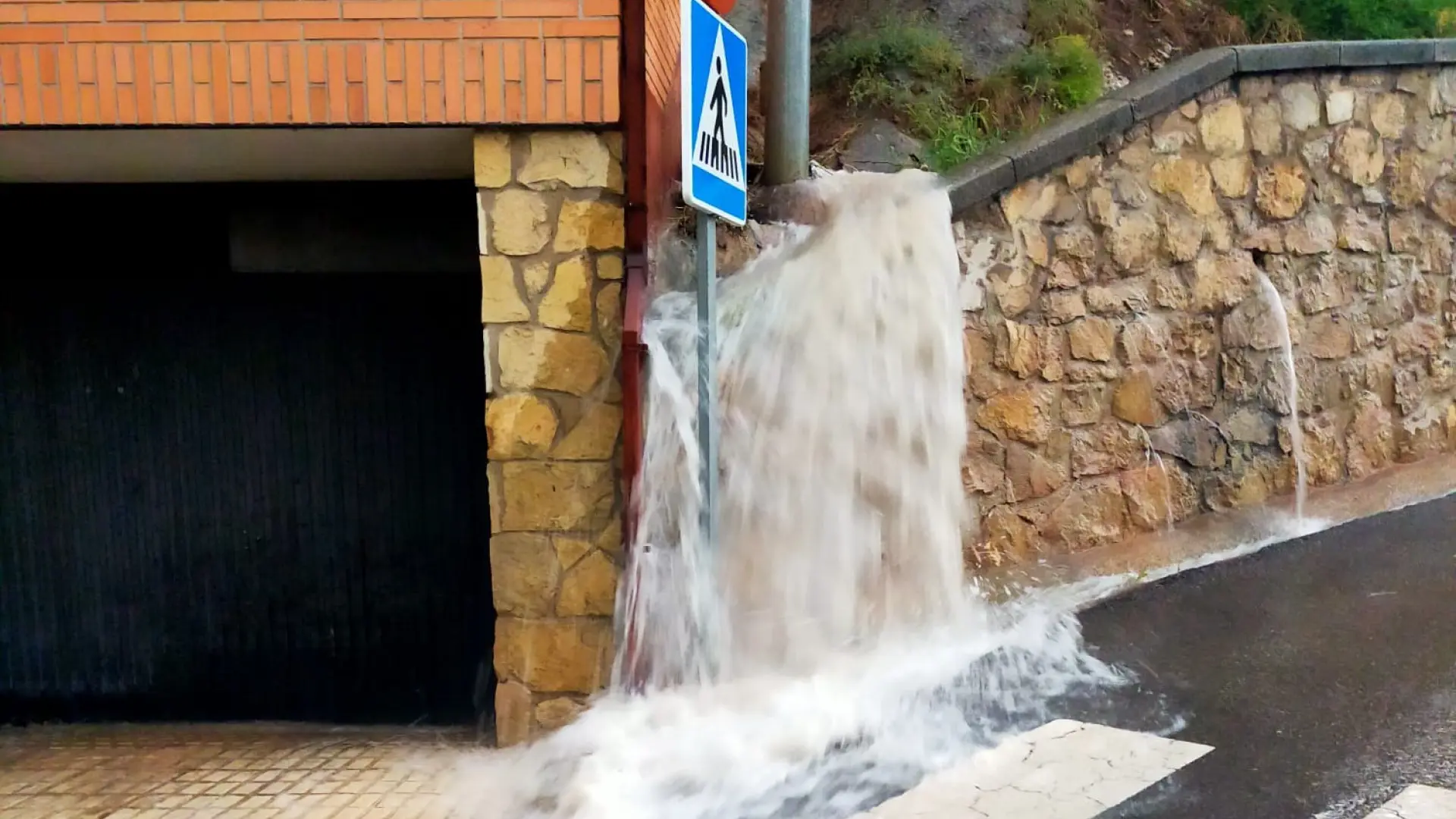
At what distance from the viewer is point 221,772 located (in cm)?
396

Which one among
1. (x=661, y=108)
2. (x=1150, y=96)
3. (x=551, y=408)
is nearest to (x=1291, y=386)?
(x=1150, y=96)

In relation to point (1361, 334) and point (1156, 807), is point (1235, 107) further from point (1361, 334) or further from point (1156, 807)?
point (1156, 807)

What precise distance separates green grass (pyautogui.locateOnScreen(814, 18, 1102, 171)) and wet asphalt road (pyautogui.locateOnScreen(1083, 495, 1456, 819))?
2.47 m

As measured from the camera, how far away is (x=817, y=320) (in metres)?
4.27

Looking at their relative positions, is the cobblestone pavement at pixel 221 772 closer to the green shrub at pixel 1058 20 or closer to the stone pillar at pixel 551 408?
the stone pillar at pixel 551 408

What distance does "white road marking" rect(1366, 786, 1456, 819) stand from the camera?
287 centimetres

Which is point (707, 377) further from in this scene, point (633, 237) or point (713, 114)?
point (713, 114)

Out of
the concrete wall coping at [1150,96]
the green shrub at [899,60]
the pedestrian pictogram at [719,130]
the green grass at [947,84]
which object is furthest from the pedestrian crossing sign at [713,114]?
the green shrub at [899,60]

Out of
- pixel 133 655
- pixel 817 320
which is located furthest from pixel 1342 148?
pixel 133 655

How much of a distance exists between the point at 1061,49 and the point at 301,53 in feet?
14.1

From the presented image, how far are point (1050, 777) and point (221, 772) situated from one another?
9.71 feet

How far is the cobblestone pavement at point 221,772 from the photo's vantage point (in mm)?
3549

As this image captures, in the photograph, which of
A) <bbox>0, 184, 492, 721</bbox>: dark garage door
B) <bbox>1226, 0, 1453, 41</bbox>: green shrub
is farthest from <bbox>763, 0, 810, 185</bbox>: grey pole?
<bbox>1226, 0, 1453, 41</bbox>: green shrub

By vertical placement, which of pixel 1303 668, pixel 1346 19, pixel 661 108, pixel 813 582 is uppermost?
pixel 1346 19
